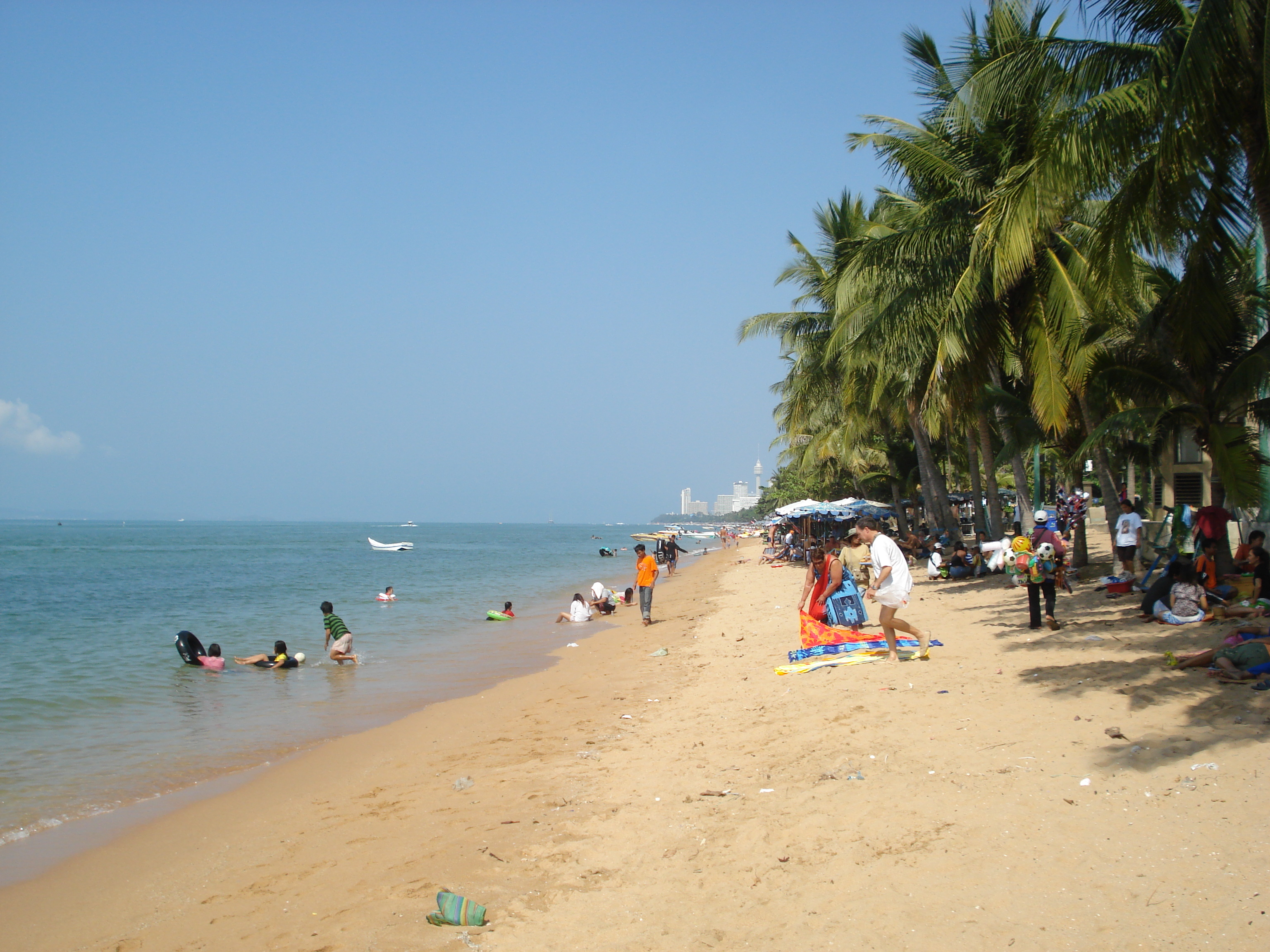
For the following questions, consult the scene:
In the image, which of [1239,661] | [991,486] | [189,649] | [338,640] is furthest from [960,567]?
[189,649]

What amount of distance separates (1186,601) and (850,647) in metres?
3.35

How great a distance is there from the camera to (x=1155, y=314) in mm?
10742

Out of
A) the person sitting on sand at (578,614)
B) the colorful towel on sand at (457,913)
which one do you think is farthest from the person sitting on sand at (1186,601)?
the person sitting on sand at (578,614)

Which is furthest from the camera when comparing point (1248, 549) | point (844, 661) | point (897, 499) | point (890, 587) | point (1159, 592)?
point (897, 499)

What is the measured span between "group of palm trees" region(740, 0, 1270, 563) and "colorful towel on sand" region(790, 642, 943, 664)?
11.1 feet

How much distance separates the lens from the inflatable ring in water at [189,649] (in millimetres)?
13406

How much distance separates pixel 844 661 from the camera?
340 inches

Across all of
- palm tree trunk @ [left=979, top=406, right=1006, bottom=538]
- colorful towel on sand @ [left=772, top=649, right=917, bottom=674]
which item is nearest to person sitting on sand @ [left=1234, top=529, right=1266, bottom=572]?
colorful towel on sand @ [left=772, top=649, right=917, bottom=674]

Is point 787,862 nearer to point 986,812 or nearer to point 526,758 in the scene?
point 986,812

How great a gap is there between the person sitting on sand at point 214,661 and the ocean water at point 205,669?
18cm

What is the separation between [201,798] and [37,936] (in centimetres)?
238

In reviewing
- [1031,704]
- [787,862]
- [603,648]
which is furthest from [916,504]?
[787,862]

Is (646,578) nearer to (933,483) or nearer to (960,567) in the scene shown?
(960,567)

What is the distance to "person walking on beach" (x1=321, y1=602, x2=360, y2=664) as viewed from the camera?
1341cm
